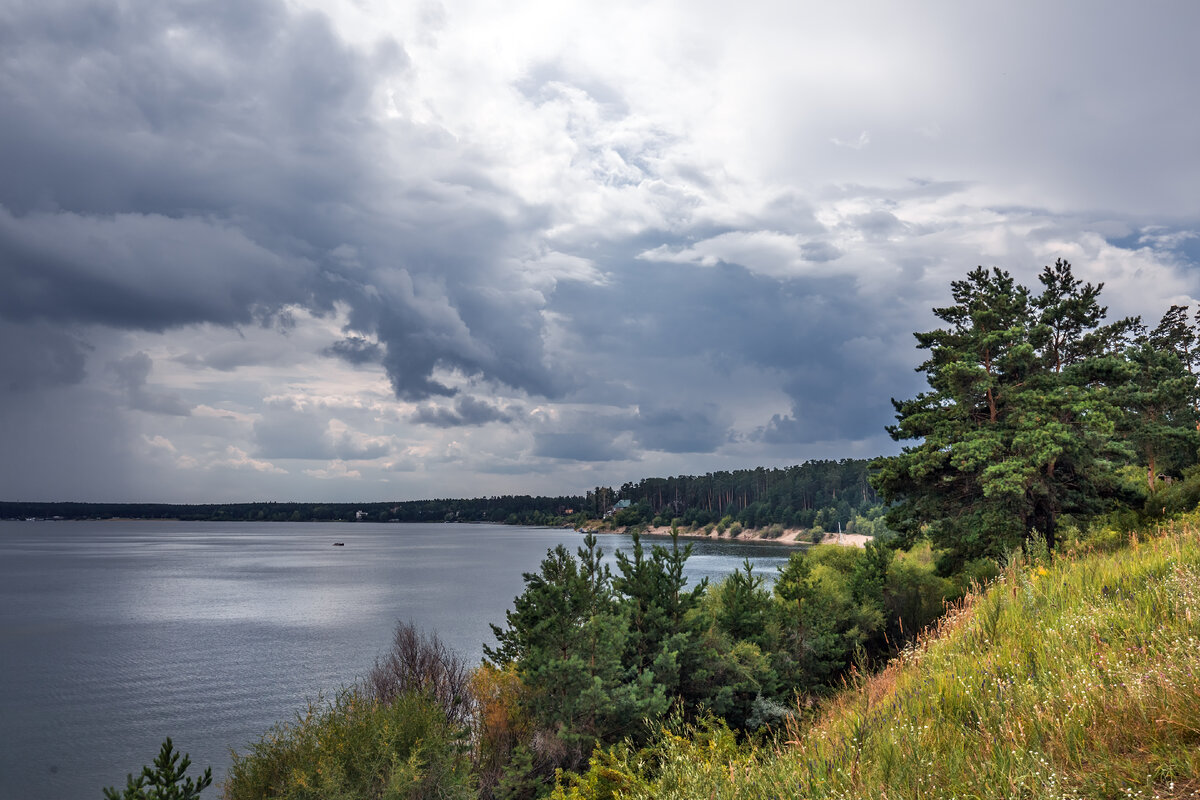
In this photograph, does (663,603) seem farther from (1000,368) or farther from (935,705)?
(935,705)

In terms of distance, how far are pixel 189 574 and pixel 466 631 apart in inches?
3718

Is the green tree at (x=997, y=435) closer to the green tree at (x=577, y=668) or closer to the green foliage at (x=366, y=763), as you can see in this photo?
the green tree at (x=577, y=668)

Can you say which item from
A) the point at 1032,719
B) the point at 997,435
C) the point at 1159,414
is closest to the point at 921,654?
the point at 1032,719

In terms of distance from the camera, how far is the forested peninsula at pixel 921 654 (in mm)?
4605

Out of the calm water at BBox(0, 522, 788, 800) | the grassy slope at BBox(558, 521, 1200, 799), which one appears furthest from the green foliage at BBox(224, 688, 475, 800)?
the grassy slope at BBox(558, 521, 1200, 799)

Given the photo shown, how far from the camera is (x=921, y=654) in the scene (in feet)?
25.6

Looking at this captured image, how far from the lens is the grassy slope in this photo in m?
3.99

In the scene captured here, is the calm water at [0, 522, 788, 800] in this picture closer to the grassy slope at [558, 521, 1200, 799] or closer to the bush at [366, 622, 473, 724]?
the bush at [366, 622, 473, 724]

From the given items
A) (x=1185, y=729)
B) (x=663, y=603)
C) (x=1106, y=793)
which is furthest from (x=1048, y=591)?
(x=663, y=603)

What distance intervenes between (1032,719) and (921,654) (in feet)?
11.1

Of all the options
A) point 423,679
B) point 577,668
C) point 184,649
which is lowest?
point 184,649

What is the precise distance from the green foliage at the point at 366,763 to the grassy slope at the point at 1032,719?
39.2 feet

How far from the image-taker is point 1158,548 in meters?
9.60

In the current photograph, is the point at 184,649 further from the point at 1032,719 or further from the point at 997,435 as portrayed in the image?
the point at 1032,719
